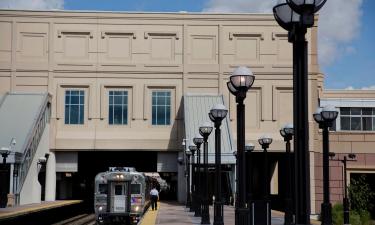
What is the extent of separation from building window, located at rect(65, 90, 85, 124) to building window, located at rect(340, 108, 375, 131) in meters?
23.2

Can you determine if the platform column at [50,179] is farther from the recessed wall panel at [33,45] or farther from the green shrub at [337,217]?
the green shrub at [337,217]

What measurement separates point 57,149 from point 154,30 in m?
13.8

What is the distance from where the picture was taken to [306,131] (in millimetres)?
8406

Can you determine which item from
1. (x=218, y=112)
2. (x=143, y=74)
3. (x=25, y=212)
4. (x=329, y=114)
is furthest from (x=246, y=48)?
(x=218, y=112)

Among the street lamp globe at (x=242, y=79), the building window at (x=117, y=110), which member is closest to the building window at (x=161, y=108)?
the building window at (x=117, y=110)

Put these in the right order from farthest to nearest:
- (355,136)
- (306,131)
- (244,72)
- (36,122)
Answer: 1. (355,136)
2. (36,122)
3. (244,72)
4. (306,131)

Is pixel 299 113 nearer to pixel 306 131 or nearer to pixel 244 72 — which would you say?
pixel 306 131

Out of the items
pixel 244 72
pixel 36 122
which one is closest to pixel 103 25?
pixel 36 122

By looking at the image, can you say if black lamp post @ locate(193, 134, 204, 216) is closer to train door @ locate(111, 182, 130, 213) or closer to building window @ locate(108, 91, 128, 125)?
train door @ locate(111, 182, 130, 213)

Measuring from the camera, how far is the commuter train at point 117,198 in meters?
32.2

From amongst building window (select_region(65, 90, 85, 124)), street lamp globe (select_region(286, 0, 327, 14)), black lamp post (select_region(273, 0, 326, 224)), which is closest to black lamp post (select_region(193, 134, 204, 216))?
building window (select_region(65, 90, 85, 124))

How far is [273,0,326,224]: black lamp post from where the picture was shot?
8.32 metres

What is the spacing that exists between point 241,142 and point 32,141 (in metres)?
34.6

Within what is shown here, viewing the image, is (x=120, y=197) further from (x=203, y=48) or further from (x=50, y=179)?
(x=203, y=48)
